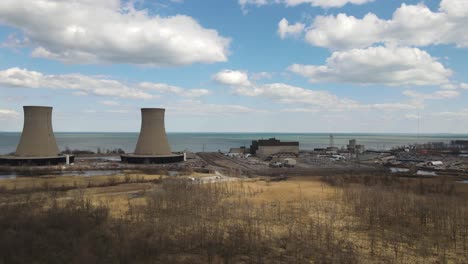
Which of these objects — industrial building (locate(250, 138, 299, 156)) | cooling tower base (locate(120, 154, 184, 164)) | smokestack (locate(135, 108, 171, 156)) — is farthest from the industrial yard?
industrial building (locate(250, 138, 299, 156))

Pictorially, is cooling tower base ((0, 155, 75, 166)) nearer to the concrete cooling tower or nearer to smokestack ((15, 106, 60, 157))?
smokestack ((15, 106, 60, 157))

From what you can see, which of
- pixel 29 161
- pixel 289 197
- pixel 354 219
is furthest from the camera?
pixel 29 161

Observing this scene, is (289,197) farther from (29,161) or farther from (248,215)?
(29,161)

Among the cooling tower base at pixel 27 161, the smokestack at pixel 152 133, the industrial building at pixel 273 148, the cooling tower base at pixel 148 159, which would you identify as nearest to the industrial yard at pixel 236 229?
the cooling tower base at pixel 27 161

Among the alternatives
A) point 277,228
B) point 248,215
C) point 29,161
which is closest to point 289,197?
point 248,215

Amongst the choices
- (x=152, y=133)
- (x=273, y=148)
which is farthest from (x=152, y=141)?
(x=273, y=148)

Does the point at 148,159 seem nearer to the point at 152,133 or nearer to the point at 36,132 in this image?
the point at 152,133

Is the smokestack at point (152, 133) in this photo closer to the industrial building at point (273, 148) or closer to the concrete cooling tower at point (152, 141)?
the concrete cooling tower at point (152, 141)
